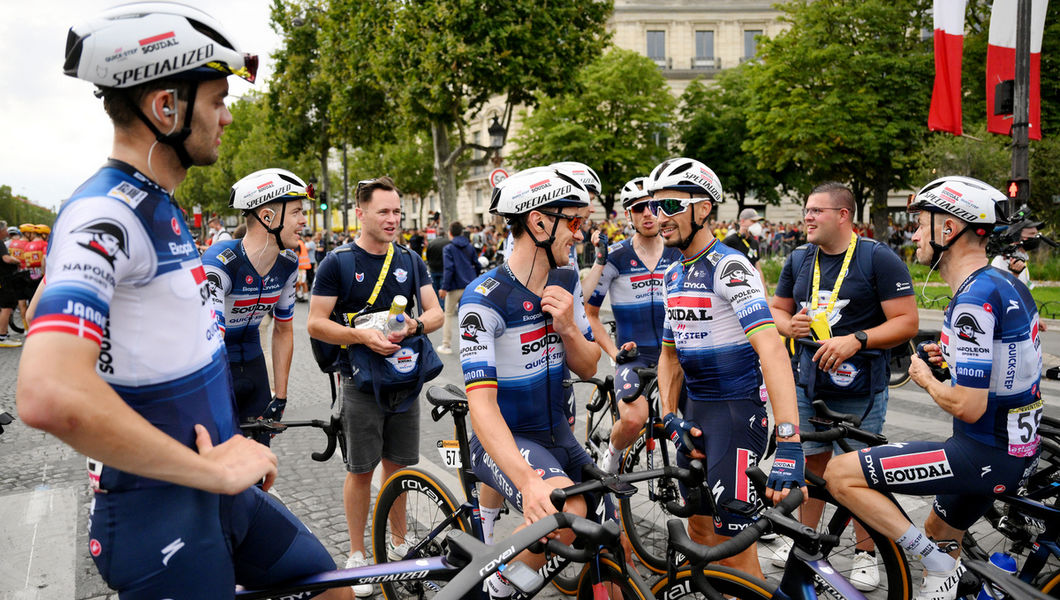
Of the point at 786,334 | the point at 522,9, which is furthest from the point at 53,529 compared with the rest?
the point at 522,9

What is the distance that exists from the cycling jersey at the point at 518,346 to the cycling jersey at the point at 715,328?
82cm

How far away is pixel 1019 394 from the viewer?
3.10 metres

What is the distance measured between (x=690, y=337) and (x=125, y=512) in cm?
258

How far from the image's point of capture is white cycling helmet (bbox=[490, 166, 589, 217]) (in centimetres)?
293

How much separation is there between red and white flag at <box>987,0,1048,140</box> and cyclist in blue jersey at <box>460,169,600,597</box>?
10.4 meters

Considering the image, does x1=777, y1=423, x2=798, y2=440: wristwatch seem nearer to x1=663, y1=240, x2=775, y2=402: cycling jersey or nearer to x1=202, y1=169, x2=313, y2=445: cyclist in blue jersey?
x1=663, y1=240, x2=775, y2=402: cycling jersey

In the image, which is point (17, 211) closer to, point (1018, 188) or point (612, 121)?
point (612, 121)

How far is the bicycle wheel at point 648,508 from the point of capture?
13.7ft

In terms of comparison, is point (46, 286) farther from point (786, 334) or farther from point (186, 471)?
point (786, 334)

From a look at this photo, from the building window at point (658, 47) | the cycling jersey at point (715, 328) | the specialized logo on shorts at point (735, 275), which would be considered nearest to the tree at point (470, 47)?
the cycling jersey at point (715, 328)

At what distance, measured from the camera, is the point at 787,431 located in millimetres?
2930

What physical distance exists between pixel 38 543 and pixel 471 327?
12.7ft

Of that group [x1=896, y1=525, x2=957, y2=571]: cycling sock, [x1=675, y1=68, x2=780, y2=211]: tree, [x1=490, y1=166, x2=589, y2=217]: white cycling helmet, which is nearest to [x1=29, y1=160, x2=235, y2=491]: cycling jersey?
[x1=490, y1=166, x2=589, y2=217]: white cycling helmet

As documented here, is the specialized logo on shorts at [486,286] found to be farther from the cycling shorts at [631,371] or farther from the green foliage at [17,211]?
the green foliage at [17,211]
